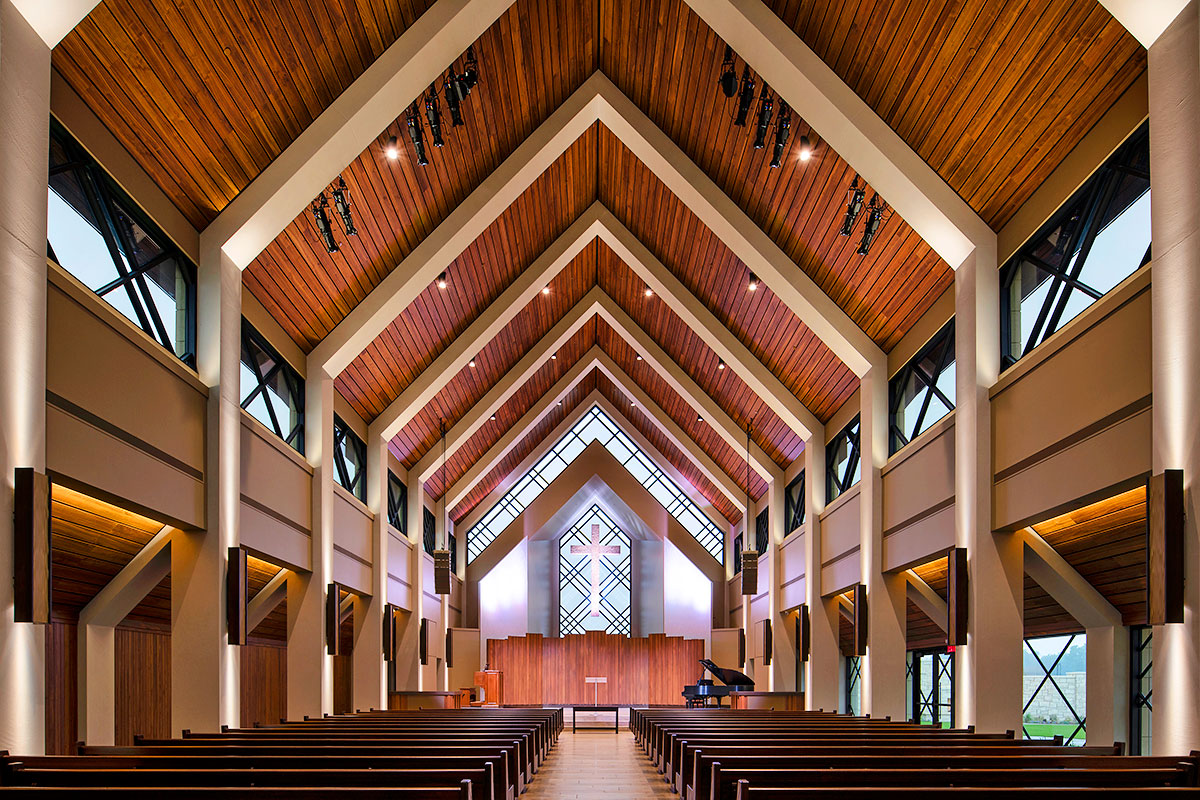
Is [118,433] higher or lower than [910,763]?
higher

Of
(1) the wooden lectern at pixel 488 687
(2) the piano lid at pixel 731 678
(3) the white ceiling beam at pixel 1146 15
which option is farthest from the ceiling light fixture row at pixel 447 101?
(1) the wooden lectern at pixel 488 687

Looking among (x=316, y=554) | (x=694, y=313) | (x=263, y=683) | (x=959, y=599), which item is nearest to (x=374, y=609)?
(x=263, y=683)

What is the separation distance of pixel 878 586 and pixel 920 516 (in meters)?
1.66

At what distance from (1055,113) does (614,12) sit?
14.4 ft

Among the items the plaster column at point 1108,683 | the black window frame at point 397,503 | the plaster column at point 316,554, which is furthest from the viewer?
the black window frame at point 397,503

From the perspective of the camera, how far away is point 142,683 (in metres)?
10.1

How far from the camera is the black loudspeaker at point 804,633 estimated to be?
14922 millimetres

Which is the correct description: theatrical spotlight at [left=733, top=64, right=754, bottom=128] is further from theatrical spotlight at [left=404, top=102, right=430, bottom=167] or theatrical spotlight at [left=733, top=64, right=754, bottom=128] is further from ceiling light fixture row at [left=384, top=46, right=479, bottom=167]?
theatrical spotlight at [left=404, top=102, right=430, bottom=167]

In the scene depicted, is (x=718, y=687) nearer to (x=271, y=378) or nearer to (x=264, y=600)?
(x=264, y=600)

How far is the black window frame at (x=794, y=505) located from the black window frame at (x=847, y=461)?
55.9 inches

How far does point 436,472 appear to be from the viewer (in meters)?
18.2

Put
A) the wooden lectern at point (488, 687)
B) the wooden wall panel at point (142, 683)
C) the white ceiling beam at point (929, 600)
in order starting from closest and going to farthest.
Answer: the wooden wall panel at point (142, 683) → the white ceiling beam at point (929, 600) → the wooden lectern at point (488, 687)

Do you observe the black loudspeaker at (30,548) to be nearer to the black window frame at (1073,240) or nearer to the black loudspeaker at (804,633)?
the black window frame at (1073,240)

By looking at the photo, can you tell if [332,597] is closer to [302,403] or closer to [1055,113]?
[302,403]
